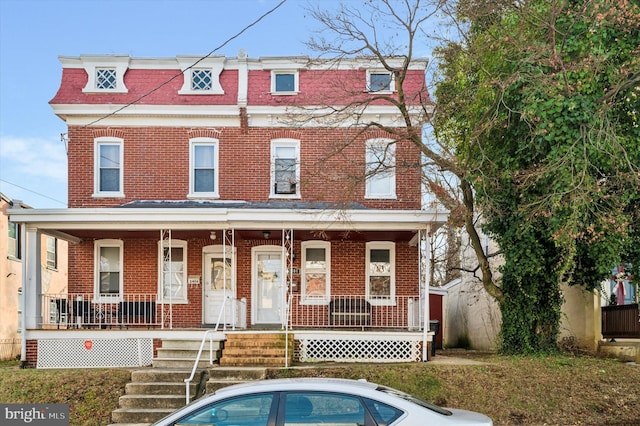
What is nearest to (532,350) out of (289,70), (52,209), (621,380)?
Answer: (621,380)

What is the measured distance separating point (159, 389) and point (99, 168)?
29.0 ft

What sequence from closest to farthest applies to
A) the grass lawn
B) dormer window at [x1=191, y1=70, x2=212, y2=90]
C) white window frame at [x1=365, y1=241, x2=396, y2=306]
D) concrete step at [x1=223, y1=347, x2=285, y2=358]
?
the grass lawn < concrete step at [x1=223, y1=347, x2=285, y2=358] < white window frame at [x1=365, y1=241, x2=396, y2=306] < dormer window at [x1=191, y1=70, x2=212, y2=90]

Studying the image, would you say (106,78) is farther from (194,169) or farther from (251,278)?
(251,278)

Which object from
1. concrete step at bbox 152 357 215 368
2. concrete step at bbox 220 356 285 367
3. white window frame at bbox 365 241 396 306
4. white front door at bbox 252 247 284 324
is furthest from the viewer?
white front door at bbox 252 247 284 324

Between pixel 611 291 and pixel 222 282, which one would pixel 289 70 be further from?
pixel 611 291

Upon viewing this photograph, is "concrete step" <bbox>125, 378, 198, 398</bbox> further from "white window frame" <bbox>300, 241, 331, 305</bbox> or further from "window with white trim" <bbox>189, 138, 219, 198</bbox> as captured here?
"window with white trim" <bbox>189, 138, 219, 198</bbox>

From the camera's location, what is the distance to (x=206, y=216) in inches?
586

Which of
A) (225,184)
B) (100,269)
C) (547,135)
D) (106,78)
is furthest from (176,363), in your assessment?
(106,78)

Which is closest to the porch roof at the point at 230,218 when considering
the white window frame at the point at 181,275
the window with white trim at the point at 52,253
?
the white window frame at the point at 181,275

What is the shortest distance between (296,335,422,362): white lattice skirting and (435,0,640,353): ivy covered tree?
2929mm

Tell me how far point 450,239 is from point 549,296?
1656 centimetres

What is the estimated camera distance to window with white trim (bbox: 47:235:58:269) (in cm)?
2611

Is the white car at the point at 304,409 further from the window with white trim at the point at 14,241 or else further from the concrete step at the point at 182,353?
the window with white trim at the point at 14,241

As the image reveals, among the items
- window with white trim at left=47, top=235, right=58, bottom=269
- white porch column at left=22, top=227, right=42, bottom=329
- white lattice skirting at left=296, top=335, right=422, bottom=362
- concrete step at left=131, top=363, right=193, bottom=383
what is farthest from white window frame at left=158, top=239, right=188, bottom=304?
window with white trim at left=47, top=235, right=58, bottom=269
